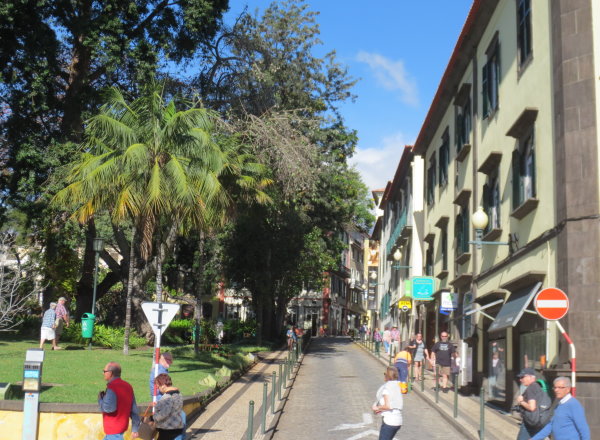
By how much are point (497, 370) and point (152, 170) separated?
1015 centimetres

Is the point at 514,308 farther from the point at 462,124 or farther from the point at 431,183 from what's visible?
the point at 431,183

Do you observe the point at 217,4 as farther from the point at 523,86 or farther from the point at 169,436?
the point at 169,436

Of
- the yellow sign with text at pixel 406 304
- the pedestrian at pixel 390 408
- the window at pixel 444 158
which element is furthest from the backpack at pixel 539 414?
the yellow sign with text at pixel 406 304

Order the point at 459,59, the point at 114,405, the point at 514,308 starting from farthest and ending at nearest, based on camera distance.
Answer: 1. the point at 459,59
2. the point at 514,308
3. the point at 114,405

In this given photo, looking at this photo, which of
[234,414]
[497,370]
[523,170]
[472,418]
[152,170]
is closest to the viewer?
[234,414]

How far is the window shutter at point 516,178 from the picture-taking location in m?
16.1

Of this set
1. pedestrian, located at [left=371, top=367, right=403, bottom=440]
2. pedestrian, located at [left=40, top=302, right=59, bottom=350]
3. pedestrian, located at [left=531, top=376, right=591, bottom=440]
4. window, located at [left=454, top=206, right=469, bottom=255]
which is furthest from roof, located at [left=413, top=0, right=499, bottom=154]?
pedestrian, located at [left=40, top=302, right=59, bottom=350]

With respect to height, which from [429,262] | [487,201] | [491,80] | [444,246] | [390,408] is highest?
[491,80]

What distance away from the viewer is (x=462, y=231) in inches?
871

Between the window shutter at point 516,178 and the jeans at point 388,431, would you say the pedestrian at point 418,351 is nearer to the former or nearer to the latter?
the window shutter at point 516,178

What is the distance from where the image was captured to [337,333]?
85938mm

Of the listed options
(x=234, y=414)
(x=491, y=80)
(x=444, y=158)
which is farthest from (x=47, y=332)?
(x=444, y=158)

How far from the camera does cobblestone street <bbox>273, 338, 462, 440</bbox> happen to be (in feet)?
45.5

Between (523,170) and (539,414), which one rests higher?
(523,170)
